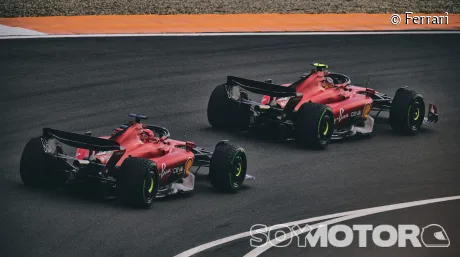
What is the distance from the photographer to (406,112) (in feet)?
67.4

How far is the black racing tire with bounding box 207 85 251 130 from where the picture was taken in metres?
19.9

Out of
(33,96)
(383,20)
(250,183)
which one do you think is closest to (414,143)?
(250,183)

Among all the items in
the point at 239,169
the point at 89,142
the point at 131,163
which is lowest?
the point at 239,169

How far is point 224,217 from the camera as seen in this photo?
49.2 feet

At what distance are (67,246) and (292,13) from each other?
21.4m

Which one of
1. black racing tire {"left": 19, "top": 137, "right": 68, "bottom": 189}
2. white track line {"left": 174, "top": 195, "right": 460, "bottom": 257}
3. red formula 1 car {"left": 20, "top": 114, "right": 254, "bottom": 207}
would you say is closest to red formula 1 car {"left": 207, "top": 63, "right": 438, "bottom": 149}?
red formula 1 car {"left": 20, "top": 114, "right": 254, "bottom": 207}

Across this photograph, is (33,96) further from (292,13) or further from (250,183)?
(292,13)

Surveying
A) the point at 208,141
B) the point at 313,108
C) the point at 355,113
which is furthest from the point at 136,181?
the point at 355,113

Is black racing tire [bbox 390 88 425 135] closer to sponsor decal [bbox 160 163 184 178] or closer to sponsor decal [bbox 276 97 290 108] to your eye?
sponsor decal [bbox 276 97 290 108]

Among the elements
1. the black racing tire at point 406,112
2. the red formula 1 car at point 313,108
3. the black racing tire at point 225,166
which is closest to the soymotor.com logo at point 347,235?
the black racing tire at point 225,166

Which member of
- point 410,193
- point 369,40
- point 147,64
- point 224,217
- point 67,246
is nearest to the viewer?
point 67,246

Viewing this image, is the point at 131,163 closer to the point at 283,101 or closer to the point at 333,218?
the point at 333,218

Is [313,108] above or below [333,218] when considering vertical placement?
above

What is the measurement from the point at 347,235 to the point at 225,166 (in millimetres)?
2476
